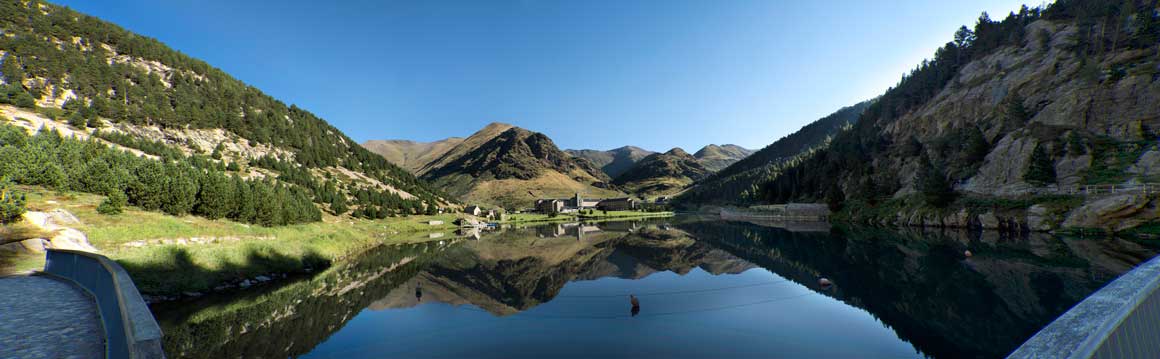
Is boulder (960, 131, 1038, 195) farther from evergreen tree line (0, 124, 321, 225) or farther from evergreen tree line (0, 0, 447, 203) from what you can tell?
evergreen tree line (0, 0, 447, 203)

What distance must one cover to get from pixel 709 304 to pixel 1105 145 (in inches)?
2701

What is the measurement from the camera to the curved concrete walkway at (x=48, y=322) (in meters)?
9.74

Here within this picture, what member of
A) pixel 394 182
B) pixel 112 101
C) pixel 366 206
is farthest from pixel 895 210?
pixel 112 101

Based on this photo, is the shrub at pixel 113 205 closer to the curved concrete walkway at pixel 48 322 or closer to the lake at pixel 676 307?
the lake at pixel 676 307

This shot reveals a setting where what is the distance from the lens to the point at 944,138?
81250 millimetres

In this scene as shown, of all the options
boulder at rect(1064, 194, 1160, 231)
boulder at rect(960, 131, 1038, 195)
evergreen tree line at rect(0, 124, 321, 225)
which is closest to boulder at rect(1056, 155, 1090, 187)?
boulder at rect(960, 131, 1038, 195)

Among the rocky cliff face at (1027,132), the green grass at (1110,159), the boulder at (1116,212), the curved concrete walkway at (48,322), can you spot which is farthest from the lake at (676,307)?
the green grass at (1110,159)

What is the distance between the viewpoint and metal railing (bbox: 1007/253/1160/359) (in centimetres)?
351

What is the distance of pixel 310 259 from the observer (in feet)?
120

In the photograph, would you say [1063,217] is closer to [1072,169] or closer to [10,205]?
[1072,169]

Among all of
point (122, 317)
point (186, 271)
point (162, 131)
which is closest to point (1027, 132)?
point (122, 317)

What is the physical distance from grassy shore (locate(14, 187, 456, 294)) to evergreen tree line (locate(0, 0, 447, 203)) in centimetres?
6952

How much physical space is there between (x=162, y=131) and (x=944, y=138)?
562ft

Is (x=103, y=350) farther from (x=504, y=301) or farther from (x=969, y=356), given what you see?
(x=969, y=356)
